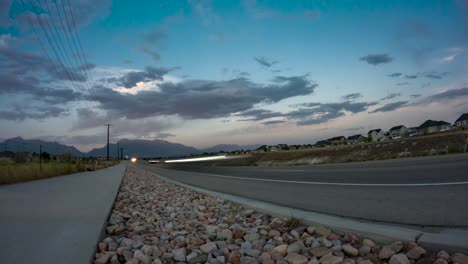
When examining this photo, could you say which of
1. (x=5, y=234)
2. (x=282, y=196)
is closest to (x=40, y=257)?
(x=5, y=234)

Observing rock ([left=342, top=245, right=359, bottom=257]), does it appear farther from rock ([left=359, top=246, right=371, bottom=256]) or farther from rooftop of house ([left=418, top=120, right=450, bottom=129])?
rooftop of house ([left=418, top=120, right=450, bottom=129])

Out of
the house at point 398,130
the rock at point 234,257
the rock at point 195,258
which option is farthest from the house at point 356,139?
the rock at point 195,258

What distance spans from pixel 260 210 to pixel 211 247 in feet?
7.25

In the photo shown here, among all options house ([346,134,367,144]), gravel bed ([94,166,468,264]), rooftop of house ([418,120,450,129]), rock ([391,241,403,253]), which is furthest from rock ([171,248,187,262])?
rooftop of house ([418,120,450,129])

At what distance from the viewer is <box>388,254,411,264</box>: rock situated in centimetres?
Result: 269

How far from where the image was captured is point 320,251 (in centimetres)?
317

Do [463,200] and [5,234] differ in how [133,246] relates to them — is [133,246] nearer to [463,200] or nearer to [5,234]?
[5,234]

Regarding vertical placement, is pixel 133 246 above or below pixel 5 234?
below

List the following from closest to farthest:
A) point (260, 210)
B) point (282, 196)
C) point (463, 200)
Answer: point (463, 200) → point (260, 210) → point (282, 196)

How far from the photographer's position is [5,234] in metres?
3.71

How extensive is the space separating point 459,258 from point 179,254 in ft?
9.57

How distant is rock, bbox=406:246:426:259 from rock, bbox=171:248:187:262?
8.08 ft

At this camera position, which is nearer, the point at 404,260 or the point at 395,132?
the point at 404,260

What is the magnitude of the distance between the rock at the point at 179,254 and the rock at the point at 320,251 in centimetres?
154
